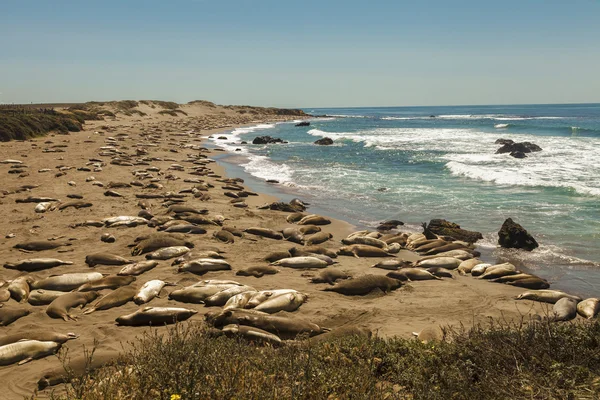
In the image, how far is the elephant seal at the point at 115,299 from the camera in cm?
718

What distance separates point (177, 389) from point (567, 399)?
11.2ft

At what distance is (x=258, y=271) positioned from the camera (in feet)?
29.8

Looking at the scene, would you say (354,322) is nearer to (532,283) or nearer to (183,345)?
(183,345)

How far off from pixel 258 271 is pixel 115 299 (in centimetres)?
286

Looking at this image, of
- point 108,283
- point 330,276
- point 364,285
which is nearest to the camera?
point 108,283

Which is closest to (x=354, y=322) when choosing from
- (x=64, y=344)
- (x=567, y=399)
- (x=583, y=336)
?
(x=583, y=336)

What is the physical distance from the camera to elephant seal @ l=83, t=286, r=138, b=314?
718cm

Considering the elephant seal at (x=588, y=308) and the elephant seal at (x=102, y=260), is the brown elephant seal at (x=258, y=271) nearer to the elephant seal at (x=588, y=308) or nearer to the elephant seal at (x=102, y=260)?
the elephant seal at (x=102, y=260)

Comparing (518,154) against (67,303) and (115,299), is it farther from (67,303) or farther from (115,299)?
(67,303)

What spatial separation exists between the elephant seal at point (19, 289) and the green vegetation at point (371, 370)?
11.9ft

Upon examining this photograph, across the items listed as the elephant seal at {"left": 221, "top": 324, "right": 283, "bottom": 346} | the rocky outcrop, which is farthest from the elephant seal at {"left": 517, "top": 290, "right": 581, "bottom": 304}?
the rocky outcrop

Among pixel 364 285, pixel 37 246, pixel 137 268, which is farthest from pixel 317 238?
pixel 37 246

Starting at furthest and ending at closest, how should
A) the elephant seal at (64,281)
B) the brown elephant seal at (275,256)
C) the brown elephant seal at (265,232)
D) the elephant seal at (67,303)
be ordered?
the brown elephant seal at (265,232) → the brown elephant seal at (275,256) → the elephant seal at (64,281) → the elephant seal at (67,303)

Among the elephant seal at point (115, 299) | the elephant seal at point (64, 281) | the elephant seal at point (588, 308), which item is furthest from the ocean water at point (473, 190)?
the elephant seal at point (64, 281)
